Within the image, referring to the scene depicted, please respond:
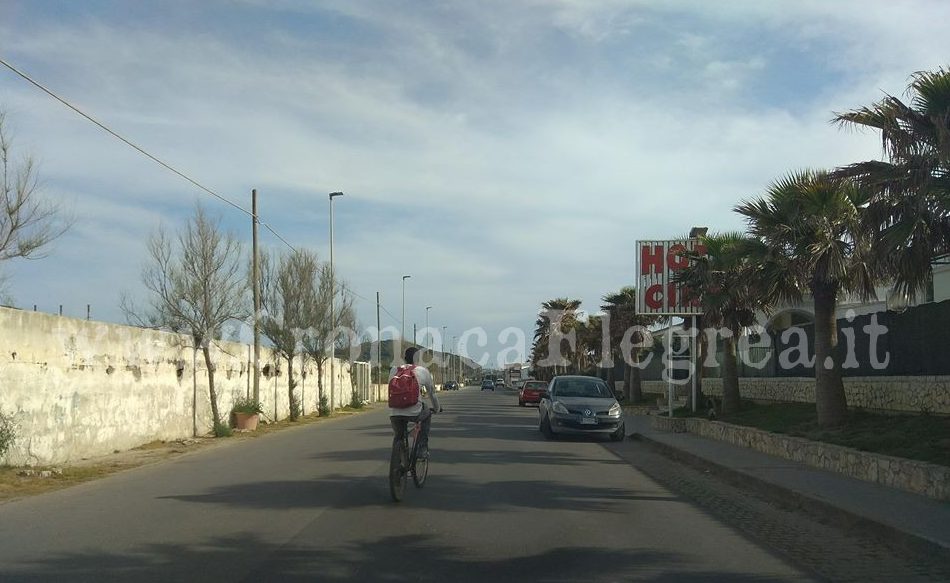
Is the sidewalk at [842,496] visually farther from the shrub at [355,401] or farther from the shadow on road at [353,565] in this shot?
the shrub at [355,401]

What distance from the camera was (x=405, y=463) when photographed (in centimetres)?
1110

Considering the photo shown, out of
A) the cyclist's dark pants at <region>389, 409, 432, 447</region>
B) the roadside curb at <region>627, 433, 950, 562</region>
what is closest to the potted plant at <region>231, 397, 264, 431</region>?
the roadside curb at <region>627, 433, 950, 562</region>

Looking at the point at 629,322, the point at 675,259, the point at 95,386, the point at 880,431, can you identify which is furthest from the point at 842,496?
the point at 629,322

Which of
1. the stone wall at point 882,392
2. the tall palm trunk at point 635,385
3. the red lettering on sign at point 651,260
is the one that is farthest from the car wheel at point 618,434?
the tall palm trunk at point 635,385

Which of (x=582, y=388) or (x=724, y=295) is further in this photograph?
(x=582, y=388)

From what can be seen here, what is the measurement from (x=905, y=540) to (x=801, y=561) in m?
1.29

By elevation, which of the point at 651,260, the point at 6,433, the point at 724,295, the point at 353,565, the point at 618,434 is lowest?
the point at 618,434

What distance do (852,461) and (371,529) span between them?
771 centimetres

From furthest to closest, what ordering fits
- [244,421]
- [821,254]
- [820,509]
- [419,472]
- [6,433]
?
[244,421] < [821,254] < [6,433] < [419,472] < [820,509]

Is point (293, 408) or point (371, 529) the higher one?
point (371, 529)

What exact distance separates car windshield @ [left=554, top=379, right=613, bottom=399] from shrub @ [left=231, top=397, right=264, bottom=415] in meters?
10.2

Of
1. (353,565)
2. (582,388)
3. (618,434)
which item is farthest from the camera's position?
(582,388)

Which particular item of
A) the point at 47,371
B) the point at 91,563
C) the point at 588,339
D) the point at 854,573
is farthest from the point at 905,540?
the point at 588,339

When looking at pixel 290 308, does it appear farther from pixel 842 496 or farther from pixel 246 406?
pixel 842 496
